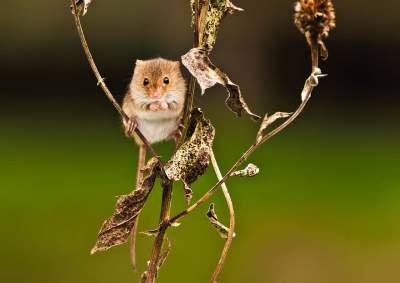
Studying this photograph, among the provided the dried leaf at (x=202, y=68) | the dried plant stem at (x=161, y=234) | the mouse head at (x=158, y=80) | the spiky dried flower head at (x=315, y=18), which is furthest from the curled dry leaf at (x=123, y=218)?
the mouse head at (x=158, y=80)

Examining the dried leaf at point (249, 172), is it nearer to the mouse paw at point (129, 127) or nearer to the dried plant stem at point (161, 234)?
the dried plant stem at point (161, 234)

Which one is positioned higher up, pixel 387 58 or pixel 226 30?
pixel 226 30

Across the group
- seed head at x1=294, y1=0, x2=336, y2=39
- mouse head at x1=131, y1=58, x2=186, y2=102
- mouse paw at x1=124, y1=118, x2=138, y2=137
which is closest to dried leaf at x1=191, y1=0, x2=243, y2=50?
seed head at x1=294, y1=0, x2=336, y2=39

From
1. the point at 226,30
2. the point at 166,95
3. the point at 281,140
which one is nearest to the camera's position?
the point at 166,95

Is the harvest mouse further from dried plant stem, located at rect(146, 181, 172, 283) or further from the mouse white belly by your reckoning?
dried plant stem, located at rect(146, 181, 172, 283)

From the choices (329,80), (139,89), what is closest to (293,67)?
(329,80)

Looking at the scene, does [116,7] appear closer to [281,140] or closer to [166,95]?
[281,140]

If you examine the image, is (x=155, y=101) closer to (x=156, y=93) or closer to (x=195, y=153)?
(x=156, y=93)

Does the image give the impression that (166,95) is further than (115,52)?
No

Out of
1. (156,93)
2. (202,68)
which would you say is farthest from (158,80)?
(202,68)
